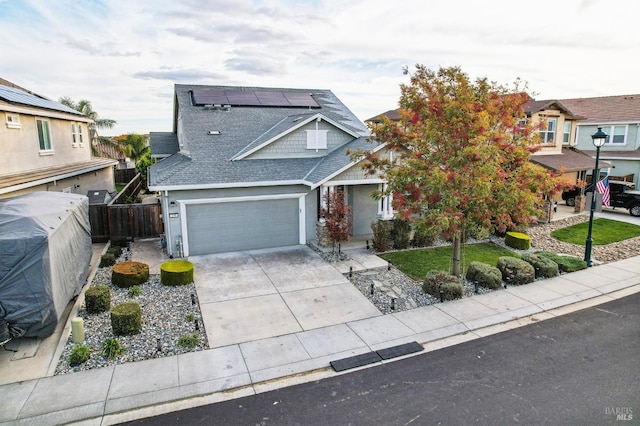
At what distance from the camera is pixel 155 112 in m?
32.2

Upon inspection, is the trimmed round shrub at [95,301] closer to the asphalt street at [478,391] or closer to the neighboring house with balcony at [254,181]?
the asphalt street at [478,391]

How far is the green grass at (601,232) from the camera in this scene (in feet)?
57.1

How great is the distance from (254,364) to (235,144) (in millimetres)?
11752

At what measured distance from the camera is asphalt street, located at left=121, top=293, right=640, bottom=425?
6406mm

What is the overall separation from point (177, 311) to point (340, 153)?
971 cm

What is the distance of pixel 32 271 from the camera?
805 centimetres

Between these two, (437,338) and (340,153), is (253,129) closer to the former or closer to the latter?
(340,153)

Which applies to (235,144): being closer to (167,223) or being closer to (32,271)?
(167,223)

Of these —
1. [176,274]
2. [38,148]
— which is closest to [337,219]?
[176,274]

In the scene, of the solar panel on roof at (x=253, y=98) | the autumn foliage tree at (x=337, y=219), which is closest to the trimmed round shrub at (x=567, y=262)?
the autumn foliage tree at (x=337, y=219)

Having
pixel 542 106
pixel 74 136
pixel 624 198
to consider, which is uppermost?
pixel 542 106

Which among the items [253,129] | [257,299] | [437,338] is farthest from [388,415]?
[253,129]

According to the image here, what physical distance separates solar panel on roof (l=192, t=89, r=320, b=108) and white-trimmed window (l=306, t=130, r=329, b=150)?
210 inches

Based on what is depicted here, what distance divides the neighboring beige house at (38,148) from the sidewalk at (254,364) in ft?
26.7
